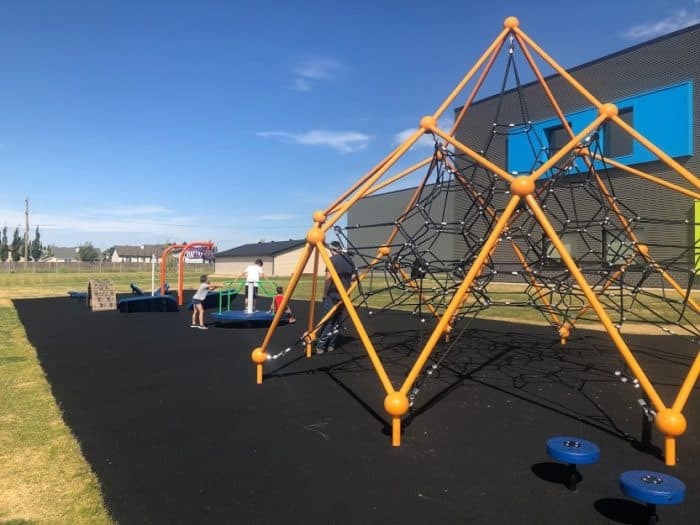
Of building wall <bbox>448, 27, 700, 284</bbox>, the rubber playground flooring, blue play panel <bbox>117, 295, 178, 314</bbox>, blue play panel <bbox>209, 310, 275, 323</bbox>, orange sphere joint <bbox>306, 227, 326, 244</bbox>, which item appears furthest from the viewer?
building wall <bbox>448, 27, 700, 284</bbox>

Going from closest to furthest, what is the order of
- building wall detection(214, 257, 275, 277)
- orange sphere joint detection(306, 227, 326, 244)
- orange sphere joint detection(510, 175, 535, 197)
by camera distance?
orange sphere joint detection(510, 175, 535, 197), orange sphere joint detection(306, 227, 326, 244), building wall detection(214, 257, 275, 277)

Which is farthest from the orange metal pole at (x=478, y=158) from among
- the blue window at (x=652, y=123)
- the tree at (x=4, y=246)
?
the tree at (x=4, y=246)

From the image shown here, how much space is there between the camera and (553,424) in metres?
6.20

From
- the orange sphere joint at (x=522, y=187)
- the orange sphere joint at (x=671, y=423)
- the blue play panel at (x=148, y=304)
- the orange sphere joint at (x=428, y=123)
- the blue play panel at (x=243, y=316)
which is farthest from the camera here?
the blue play panel at (x=148, y=304)

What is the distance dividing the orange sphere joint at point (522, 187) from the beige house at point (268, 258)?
52.7 metres

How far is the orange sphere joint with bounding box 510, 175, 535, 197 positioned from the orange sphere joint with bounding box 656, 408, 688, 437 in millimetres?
2384

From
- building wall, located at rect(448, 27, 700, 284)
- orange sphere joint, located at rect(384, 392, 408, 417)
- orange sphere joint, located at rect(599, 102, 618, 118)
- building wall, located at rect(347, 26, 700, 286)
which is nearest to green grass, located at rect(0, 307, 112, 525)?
orange sphere joint, located at rect(384, 392, 408, 417)

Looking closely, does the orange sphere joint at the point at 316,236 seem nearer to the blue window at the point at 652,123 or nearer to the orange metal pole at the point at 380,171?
the orange metal pole at the point at 380,171

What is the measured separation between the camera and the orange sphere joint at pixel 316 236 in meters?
7.01

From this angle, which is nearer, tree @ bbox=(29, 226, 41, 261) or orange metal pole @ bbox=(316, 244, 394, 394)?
orange metal pole @ bbox=(316, 244, 394, 394)

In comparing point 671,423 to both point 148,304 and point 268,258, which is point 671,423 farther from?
point 268,258

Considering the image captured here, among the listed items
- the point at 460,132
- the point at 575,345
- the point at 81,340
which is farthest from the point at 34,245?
the point at 575,345

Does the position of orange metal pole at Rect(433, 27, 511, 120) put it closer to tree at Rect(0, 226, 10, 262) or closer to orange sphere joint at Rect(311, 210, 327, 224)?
orange sphere joint at Rect(311, 210, 327, 224)

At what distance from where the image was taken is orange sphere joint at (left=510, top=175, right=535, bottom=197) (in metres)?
5.35
